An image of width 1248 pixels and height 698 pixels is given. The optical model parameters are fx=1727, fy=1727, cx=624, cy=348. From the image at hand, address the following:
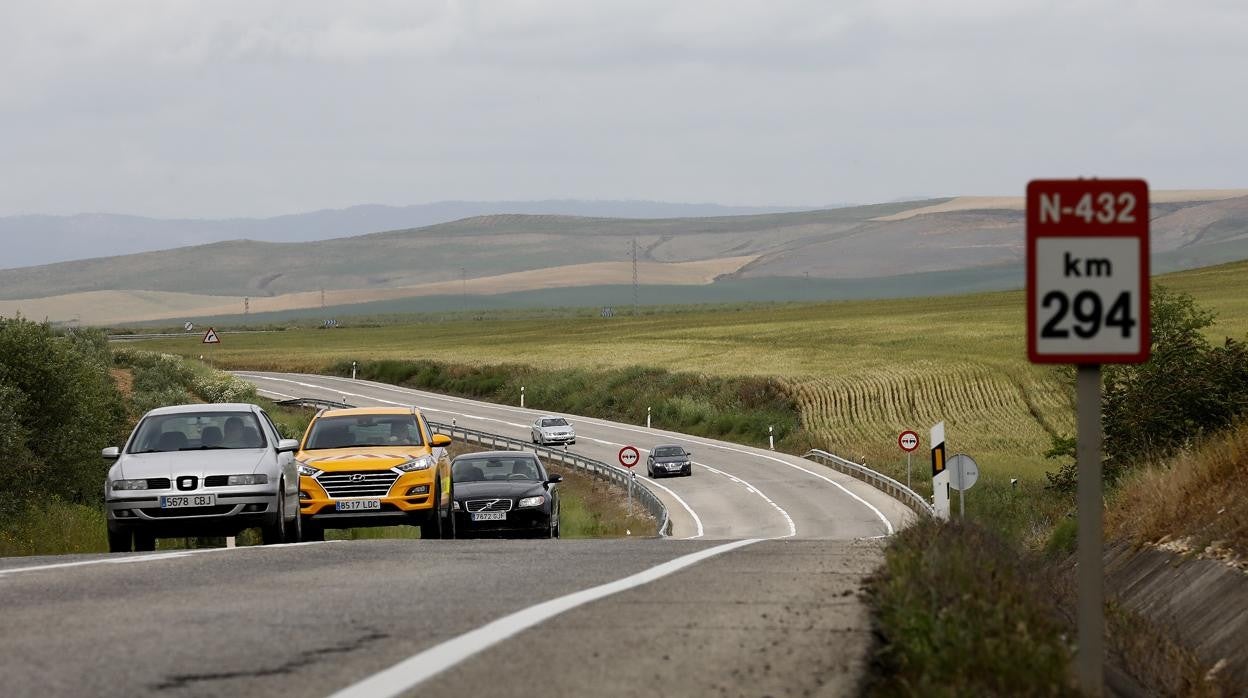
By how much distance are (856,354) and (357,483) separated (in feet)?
237

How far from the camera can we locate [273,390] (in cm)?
9881

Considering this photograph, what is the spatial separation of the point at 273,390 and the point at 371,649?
92602mm

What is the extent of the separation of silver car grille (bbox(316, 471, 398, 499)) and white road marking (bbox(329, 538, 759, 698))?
10.8 meters

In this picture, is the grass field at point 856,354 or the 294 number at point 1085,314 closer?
the 294 number at point 1085,314

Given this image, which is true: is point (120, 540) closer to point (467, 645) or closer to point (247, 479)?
point (247, 479)

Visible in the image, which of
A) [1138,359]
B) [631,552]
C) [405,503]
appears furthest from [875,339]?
[1138,359]

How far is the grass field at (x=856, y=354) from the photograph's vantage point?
68375 millimetres

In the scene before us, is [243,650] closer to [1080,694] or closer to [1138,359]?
[1080,694]

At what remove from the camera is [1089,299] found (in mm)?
7758

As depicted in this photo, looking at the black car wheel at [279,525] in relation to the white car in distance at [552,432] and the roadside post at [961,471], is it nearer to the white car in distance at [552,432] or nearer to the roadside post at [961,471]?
the roadside post at [961,471]

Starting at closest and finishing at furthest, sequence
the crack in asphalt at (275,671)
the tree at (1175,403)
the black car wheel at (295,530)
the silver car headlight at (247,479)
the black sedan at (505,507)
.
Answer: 1. the crack in asphalt at (275,671)
2. the silver car headlight at (247,479)
3. the black car wheel at (295,530)
4. the black sedan at (505,507)
5. the tree at (1175,403)

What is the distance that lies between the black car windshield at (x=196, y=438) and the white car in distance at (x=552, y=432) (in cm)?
5310

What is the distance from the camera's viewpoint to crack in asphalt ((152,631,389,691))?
7.31m

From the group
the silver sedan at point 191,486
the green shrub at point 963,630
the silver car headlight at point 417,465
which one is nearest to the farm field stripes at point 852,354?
the silver car headlight at point 417,465
